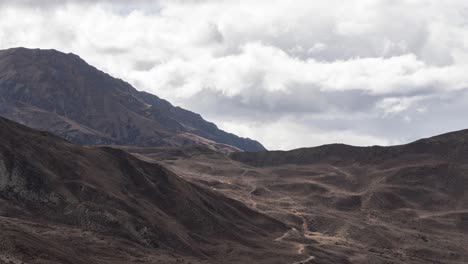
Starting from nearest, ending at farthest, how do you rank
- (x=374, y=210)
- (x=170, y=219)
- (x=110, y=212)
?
(x=110, y=212), (x=170, y=219), (x=374, y=210)

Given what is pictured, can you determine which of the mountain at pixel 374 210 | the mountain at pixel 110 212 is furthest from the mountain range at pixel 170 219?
the mountain at pixel 374 210

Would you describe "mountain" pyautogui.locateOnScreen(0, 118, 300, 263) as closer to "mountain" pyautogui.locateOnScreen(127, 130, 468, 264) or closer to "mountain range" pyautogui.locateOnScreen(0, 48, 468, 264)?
"mountain range" pyautogui.locateOnScreen(0, 48, 468, 264)

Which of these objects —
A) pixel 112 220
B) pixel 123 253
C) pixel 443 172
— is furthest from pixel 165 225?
pixel 443 172

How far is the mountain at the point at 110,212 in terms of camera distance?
73250mm

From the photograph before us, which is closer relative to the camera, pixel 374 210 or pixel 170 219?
pixel 170 219

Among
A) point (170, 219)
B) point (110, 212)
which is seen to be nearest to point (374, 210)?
point (170, 219)

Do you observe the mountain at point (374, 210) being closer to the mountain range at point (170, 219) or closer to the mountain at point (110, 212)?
the mountain range at point (170, 219)

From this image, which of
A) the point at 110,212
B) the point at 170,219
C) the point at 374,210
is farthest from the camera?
the point at 374,210

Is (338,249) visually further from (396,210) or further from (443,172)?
(443,172)

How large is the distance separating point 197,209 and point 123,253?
123ft

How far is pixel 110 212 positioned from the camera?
87688mm

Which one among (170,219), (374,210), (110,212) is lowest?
(170,219)

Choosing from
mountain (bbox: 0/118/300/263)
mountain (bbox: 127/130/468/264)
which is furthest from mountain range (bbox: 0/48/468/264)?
mountain (bbox: 127/130/468/264)

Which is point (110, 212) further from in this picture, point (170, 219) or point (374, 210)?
point (374, 210)
